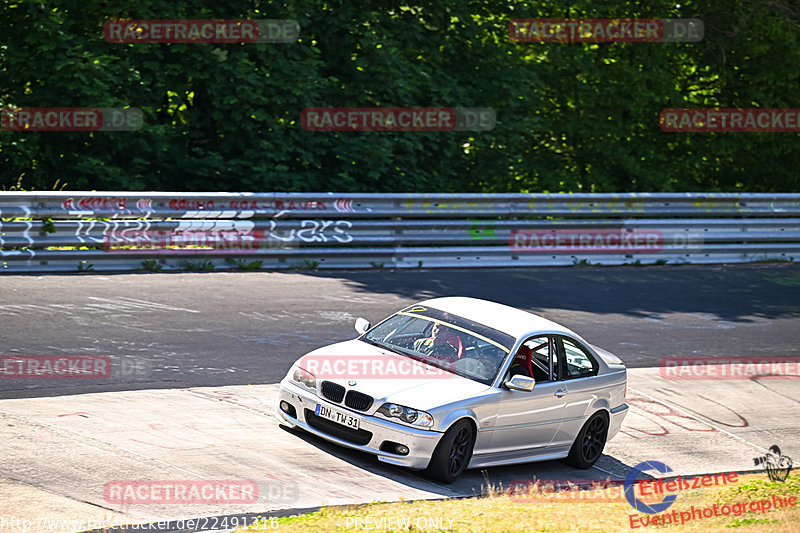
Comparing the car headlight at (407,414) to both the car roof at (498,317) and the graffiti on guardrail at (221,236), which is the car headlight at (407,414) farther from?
the graffiti on guardrail at (221,236)

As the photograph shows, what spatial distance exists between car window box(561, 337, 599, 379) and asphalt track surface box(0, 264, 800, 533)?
0.97 m

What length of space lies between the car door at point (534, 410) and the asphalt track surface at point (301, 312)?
2.90 m

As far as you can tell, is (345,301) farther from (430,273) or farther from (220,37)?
(220,37)

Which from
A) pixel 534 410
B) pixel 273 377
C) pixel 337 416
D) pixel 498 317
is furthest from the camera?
pixel 273 377

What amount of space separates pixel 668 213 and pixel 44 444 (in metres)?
14.5

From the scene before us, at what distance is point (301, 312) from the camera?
540 inches

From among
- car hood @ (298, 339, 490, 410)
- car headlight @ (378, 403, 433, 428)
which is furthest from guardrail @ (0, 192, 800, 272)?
car headlight @ (378, 403, 433, 428)

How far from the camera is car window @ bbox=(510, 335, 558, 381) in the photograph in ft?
31.6

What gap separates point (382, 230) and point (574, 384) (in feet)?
25.0

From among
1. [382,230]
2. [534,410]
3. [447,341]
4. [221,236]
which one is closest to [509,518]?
[534,410]

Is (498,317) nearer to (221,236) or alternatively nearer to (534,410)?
(534,410)

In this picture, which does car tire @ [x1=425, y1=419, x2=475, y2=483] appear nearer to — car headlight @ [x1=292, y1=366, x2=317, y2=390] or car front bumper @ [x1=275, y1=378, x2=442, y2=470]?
car front bumper @ [x1=275, y1=378, x2=442, y2=470]

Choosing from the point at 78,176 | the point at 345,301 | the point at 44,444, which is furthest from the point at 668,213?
the point at 44,444

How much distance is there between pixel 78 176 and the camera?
17.4 meters
